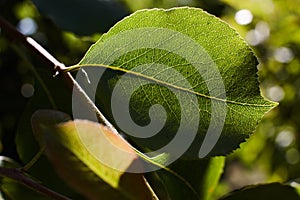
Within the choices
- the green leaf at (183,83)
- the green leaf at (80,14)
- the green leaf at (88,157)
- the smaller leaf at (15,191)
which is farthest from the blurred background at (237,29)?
the green leaf at (88,157)

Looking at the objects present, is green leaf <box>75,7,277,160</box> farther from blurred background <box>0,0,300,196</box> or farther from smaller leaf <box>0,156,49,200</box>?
blurred background <box>0,0,300,196</box>

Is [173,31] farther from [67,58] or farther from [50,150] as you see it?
[67,58]

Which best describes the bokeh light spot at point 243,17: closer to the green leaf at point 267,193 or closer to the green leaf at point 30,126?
the green leaf at point 30,126

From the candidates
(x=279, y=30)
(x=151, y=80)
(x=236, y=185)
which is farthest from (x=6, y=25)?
(x=236, y=185)

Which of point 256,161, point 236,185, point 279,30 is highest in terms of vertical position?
point 279,30

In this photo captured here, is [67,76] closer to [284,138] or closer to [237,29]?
[237,29]

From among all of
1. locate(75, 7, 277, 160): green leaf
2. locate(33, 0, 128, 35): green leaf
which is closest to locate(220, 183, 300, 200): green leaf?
locate(75, 7, 277, 160): green leaf

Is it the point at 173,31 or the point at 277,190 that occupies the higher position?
the point at 173,31

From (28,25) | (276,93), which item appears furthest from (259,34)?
(28,25)
